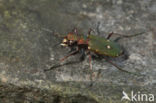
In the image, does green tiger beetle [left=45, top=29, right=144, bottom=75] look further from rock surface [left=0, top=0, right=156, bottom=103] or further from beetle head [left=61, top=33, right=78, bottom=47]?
rock surface [left=0, top=0, right=156, bottom=103]

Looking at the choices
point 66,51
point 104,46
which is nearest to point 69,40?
point 66,51

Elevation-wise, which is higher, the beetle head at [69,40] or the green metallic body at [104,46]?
the beetle head at [69,40]

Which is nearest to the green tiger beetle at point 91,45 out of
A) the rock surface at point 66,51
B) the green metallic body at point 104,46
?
the green metallic body at point 104,46

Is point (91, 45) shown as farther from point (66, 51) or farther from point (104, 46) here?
point (66, 51)

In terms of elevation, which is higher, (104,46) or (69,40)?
(69,40)

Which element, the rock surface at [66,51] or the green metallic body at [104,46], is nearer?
the rock surface at [66,51]

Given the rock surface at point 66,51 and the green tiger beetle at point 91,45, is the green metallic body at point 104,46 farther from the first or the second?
the rock surface at point 66,51
